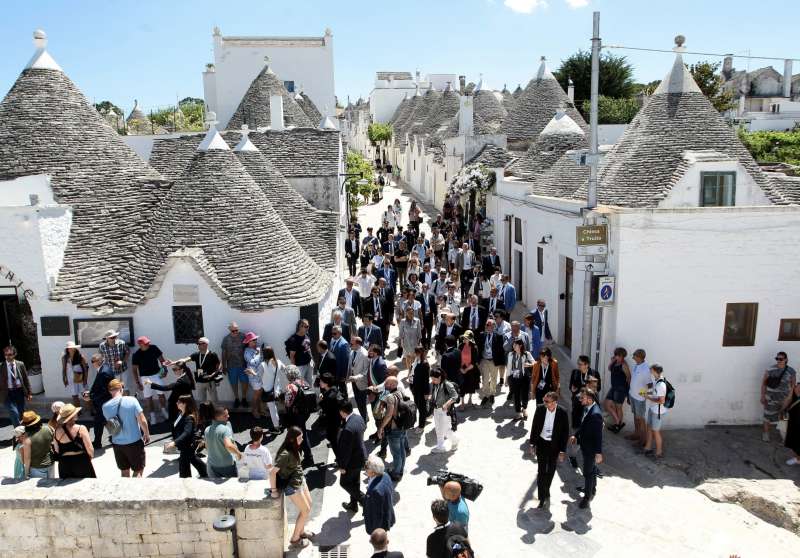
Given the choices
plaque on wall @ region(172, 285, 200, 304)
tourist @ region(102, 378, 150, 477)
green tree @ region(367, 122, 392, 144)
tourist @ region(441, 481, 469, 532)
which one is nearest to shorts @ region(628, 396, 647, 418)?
tourist @ region(441, 481, 469, 532)

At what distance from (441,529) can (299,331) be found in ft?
18.5

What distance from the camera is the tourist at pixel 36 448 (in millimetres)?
7043

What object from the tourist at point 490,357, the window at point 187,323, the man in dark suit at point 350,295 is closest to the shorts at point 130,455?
the window at point 187,323

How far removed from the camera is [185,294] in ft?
36.4

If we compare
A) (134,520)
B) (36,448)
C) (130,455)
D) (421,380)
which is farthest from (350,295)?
(134,520)

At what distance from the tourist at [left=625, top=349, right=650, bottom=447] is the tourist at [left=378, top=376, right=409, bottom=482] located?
376 cm

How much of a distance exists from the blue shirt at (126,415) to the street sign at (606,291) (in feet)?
23.6

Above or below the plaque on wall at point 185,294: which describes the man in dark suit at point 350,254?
below

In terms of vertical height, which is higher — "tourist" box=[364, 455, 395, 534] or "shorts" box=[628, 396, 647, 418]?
"tourist" box=[364, 455, 395, 534]

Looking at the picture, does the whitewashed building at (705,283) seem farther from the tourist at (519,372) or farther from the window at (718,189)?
the tourist at (519,372)

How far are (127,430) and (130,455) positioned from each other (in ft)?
1.21

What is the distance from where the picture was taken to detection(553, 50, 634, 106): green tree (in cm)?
4372

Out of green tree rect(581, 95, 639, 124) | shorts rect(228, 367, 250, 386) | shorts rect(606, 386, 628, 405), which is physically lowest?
shorts rect(606, 386, 628, 405)

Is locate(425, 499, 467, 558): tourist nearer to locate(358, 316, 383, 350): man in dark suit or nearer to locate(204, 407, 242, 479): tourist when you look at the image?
locate(204, 407, 242, 479): tourist
